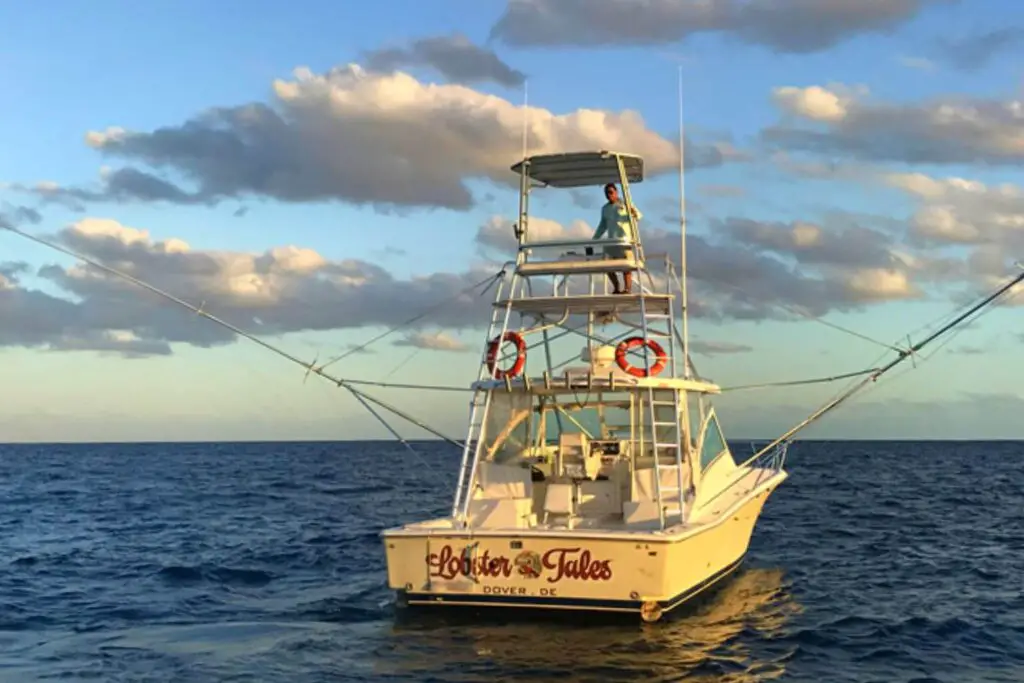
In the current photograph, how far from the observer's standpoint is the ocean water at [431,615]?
1163 cm

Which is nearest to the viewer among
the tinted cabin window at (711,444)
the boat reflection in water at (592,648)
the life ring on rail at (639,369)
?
the boat reflection in water at (592,648)

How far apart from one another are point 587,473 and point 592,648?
3.95 metres

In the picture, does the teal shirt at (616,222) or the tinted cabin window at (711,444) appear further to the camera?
the tinted cabin window at (711,444)

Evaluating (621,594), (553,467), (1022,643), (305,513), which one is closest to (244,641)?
(621,594)

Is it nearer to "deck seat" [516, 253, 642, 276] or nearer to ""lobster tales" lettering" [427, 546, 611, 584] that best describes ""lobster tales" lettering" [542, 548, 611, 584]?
""lobster tales" lettering" [427, 546, 611, 584]

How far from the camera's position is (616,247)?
15.9 m

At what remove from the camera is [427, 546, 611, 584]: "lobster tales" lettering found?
42.1ft

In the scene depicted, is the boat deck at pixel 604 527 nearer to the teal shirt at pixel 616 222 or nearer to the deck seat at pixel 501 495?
the deck seat at pixel 501 495

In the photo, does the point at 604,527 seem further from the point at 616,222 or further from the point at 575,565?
Answer: the point at 616,222

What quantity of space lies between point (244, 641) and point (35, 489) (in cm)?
3458

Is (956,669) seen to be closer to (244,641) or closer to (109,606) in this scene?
(244,641)

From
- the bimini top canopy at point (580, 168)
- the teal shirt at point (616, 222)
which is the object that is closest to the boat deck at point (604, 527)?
the teal shirt at point (616, 222)

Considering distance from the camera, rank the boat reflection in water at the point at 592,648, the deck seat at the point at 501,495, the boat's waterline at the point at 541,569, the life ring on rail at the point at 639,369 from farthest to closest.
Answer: the life ring on rail at the point at 639,369 < the deck seat at the point at 501,495 < the boat's waterline at the point at 541,569 < the boat reflection in water at the point at 592,648

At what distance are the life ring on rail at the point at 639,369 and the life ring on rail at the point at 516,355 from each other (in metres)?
1.38
